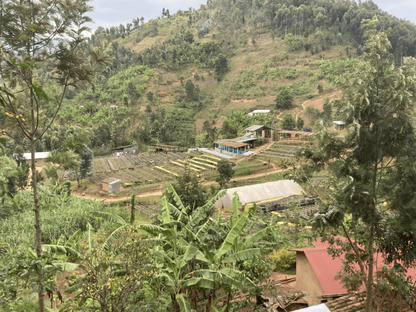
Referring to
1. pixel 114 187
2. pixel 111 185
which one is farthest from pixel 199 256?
pixel 114 187

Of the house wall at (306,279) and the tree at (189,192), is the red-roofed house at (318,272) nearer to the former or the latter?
the house wall at (306,279)

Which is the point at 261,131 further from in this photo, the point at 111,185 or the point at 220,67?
the point at 220,67

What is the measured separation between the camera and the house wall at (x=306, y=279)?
7648mm

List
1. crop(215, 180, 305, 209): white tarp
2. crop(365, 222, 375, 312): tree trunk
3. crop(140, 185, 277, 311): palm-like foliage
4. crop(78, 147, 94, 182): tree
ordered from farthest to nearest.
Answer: crop(78, 147, 94, 182): tree, crop(215, 180, 305, 209): white tarp, crop(365, 222, 375, 312): tree trunk, crop(140, 185, 277, 311): palm-like foliage

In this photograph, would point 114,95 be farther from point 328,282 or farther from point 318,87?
point 328,282

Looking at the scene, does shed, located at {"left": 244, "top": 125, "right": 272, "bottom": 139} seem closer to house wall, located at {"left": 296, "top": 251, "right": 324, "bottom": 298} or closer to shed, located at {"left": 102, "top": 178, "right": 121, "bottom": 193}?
shed, located at {"left": 102, "top": 178, "right": 121, "bottom": 193}

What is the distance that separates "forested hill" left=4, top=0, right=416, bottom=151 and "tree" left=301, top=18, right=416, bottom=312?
37597 millimetres

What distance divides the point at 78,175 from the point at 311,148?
89.4 feet

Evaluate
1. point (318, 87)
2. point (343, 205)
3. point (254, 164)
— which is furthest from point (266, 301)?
point (318, 87)

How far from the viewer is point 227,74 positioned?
6756cm

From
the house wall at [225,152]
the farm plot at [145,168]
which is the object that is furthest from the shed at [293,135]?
the farm plot at [145,168]

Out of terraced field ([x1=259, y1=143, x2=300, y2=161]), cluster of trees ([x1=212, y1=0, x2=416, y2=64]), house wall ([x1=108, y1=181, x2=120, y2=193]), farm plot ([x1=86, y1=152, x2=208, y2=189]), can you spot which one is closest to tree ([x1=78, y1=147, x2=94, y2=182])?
farm plot ([x1=86, y1=152, x2=208, y2=189])

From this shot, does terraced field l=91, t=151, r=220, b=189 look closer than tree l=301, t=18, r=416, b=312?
No

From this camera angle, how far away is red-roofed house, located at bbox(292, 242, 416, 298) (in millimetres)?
7398
